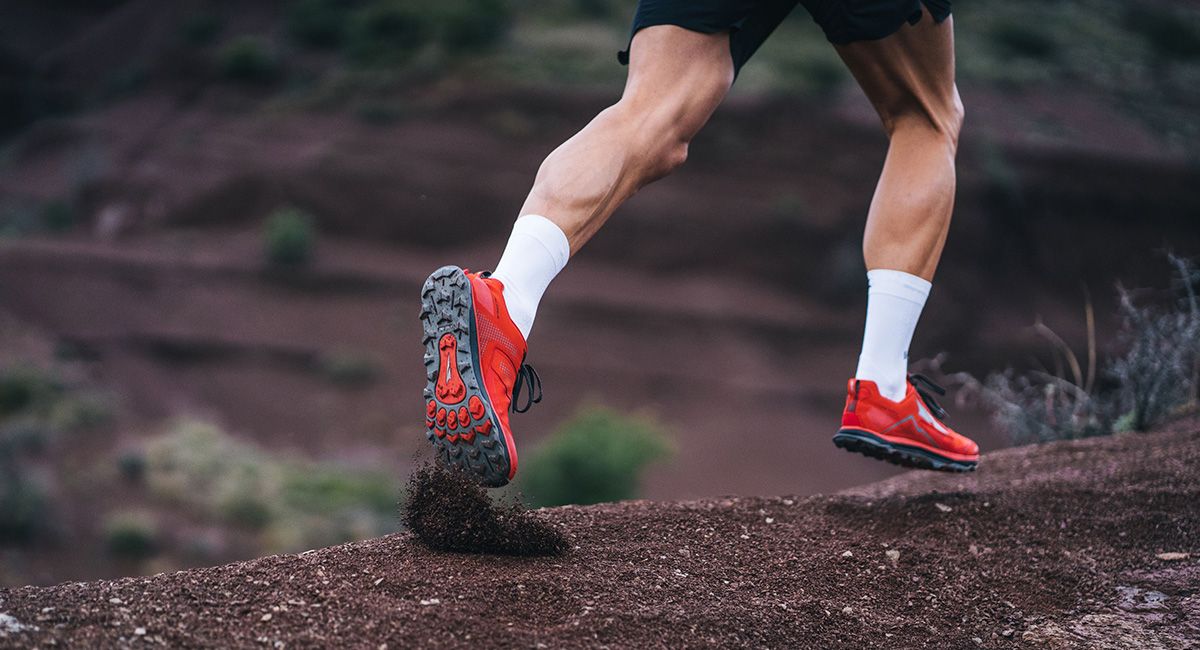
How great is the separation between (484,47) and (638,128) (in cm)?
2488

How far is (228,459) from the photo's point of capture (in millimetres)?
17906

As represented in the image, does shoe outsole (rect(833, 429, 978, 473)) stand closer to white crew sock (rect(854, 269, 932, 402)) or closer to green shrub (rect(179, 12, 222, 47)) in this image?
white crew sock (rect(854, 269, 932, 402))

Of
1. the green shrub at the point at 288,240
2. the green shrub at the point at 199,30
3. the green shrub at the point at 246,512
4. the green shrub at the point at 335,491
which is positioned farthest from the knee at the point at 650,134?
the green shrub at the point at 199,30

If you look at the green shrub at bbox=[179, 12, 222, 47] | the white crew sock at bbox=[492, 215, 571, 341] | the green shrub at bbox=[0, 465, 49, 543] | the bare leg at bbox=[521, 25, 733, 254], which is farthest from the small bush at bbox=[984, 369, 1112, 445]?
the green shrub at bbox=[179, 12, 222, 47]

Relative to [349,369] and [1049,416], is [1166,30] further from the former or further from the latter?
[1049,416]

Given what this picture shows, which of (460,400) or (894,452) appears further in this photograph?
(894,452)

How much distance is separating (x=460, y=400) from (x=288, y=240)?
2150cm

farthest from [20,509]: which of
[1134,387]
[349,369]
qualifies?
[1134,387]

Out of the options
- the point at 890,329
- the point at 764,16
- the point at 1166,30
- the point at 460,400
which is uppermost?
the point at 1166,30

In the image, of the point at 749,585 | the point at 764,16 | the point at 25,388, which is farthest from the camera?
the point at 25,388

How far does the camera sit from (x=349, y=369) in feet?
68.0

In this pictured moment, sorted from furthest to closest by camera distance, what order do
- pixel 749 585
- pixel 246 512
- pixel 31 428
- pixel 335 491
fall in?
pixel 31 428, pixel 335 491, pixel 246 512, pixel 749 585

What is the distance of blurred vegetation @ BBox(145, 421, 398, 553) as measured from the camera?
51.8ft

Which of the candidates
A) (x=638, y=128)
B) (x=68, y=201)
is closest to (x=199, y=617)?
(x=638, y=128)
